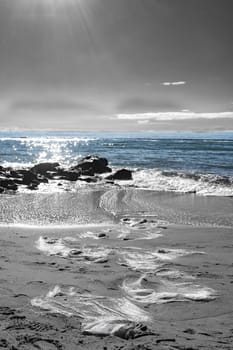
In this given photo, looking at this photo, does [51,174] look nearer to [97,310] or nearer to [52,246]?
[52,246]

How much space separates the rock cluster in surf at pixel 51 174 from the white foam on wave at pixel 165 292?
9.69m

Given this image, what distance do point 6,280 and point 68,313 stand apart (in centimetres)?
130

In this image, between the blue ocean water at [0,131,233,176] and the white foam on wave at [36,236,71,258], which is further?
the blue ocean water at [0,131,233,176]

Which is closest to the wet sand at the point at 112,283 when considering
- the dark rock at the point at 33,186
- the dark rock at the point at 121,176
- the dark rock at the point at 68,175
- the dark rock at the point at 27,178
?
the dark rock at the point at 33,186

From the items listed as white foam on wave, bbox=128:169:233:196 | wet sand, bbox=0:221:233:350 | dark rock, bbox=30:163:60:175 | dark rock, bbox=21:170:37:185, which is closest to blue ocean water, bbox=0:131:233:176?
white foam on wave, bbox=128:169:233:196

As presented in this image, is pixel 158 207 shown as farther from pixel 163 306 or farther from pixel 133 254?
pixel 163 306

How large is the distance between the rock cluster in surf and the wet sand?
7.30 metres

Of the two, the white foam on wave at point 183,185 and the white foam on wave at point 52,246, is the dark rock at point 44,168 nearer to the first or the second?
the white foam on wave at point 183,185

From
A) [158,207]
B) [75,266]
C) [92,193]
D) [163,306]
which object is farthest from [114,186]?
[163,306]

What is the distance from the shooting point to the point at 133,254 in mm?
5922

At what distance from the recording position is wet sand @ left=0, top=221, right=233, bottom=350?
3162mm

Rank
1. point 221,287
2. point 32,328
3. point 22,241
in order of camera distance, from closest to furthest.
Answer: point 32,328 < point 221,287 < point 22,241

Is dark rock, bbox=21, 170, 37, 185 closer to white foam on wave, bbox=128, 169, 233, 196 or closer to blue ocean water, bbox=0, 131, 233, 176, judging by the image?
white foam on wave, bbox=128, 169, 233, 196

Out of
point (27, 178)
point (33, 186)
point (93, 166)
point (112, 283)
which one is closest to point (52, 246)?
point (112, 283)
